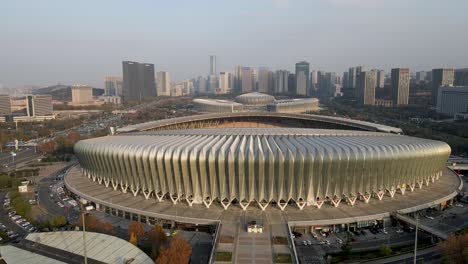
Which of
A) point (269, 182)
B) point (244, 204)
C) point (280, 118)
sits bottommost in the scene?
point (244, 204)

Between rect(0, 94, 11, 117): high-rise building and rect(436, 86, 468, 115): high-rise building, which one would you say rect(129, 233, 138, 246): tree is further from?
rect(436, 86, 468, 115): high-rise building

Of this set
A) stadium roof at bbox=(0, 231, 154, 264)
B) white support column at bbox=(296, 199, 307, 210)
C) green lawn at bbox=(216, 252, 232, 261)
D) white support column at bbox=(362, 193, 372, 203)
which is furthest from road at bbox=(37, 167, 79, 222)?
white support column at bbox=(362, 193, 372, 203)

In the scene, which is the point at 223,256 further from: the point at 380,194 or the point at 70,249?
the point at 380,194

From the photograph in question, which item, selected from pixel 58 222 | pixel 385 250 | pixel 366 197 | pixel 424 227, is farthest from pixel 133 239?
pixel 424 227

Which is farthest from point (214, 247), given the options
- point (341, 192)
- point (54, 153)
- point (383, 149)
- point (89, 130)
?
point (89, 130)

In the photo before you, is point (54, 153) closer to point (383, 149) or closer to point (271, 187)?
point (271, 187)
